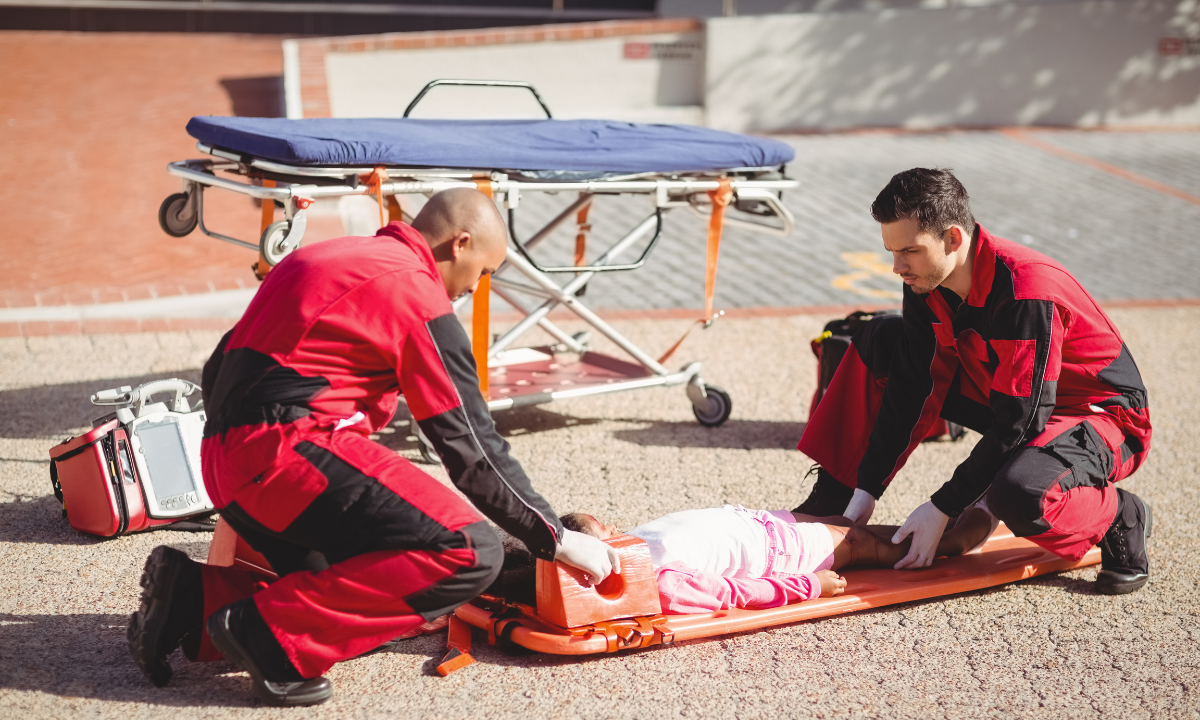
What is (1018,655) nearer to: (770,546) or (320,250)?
(770,546)

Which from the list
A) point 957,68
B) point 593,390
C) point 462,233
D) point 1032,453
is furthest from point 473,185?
point 957,68

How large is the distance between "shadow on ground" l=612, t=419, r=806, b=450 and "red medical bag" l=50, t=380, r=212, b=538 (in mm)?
1881

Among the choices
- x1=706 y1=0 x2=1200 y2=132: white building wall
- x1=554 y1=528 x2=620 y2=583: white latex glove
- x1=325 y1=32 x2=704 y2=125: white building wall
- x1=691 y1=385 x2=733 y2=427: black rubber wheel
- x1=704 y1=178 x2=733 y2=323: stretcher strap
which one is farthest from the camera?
x1=706 y1=0 x2=1200 y2=132: white building wall

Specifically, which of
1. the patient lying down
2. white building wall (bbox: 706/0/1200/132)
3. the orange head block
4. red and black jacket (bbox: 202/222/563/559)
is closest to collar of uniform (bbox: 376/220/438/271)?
red and black jacket (bbox: 202/222/563/559)

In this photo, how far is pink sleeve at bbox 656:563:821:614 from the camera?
299 cm

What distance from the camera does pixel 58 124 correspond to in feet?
33.5

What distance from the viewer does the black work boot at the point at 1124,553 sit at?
3.36m

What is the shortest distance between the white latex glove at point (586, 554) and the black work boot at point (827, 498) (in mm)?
1132

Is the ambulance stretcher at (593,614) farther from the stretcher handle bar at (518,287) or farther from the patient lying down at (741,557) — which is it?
the stretcher handle bar at (518,287)

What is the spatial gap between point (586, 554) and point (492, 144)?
1959mm

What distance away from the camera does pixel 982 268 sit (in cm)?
315

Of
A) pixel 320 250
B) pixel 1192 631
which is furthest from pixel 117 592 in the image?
pixel 1192 631

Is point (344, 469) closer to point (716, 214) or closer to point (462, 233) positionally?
point (462, 233)

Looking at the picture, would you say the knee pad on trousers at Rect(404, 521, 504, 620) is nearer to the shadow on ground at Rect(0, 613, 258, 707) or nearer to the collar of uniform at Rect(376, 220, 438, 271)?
the shadow on ground at Rect(0, 613, 258, 707)
